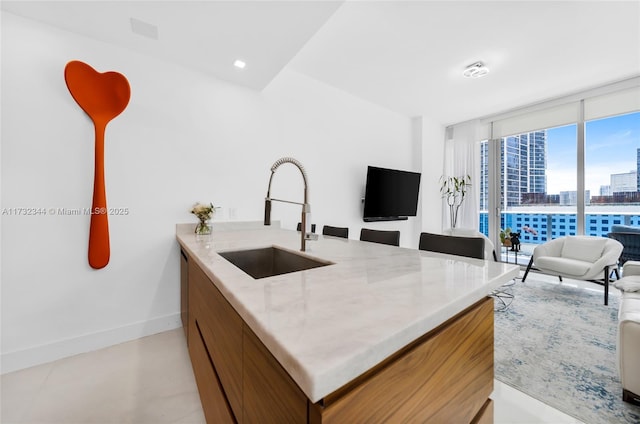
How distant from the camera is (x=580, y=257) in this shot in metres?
3.27

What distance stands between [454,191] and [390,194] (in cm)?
170

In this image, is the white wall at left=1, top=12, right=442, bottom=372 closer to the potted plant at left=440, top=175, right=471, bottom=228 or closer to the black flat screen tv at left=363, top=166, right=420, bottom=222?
the black flat screen tv at left=363, top=166, right=420, bottom=222

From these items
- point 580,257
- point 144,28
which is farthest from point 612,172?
point 144,28

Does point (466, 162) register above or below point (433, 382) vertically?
above

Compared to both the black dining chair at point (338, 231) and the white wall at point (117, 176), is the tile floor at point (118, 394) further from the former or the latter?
the black dining chair at point (338, 231)

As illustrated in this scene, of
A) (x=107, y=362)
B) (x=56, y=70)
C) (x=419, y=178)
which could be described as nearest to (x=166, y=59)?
(x=56, y=70)

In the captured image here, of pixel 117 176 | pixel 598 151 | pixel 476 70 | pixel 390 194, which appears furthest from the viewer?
pixel 390 194

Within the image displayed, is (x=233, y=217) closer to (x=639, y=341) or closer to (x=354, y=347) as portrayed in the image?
(x=354, y=347)

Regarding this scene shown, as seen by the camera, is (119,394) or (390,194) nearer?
(119,394)

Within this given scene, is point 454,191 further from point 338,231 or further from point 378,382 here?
point 378,382

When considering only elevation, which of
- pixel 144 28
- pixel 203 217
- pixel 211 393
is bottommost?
pixel 211 393

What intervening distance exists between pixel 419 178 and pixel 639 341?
319cm

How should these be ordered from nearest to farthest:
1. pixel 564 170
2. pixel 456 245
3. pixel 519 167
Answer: pixel 456 245, pixel 564 170, pixel 519 167

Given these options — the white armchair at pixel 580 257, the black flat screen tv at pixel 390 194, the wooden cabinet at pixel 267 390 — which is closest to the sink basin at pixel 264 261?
the wooden cabinet at pixel 267 390
